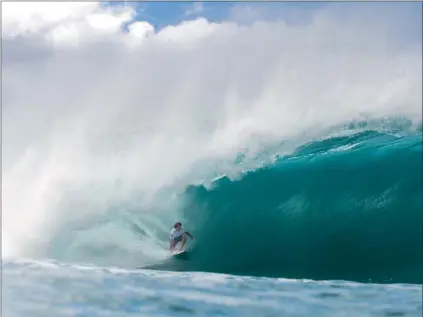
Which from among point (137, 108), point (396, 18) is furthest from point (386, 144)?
point (137, 108)

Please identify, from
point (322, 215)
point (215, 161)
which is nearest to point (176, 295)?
point (215, 161)

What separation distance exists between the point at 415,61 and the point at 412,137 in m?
0.45

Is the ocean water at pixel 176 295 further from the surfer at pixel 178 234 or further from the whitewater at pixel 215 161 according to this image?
the surfer at pixel 178 234

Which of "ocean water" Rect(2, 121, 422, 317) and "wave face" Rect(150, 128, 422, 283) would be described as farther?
"wave face" Rect(150, 128, 422, 283)

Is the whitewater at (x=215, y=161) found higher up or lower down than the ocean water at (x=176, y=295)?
higher up

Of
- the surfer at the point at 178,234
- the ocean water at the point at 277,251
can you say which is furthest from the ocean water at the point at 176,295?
the surfer at the point at 178,234

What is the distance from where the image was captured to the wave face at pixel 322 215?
10.2ft

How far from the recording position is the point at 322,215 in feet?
10.5

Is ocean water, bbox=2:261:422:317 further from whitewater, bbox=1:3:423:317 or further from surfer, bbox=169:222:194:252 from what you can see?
surfer, bbox=169:222:194:252

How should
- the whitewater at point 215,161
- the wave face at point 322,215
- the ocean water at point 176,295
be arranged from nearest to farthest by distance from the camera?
the ocean water at point 176,295
the whitewater at point 215,161
the wave face at point 322,215

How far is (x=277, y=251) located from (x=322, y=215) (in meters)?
0.34

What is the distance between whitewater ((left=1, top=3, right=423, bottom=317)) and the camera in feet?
9.67

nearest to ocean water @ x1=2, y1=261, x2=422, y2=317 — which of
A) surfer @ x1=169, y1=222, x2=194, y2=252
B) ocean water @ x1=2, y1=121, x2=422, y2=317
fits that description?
ocean water @ x1=2, y1=121, x2=422, y2=317

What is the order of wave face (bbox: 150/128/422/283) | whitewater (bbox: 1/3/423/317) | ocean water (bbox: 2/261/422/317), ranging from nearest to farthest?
ocean water (bbox: 2/261/422/317) → whitewater (bbox: 1/3/423/317) → wave face (bbox: 150/128/422/283)
